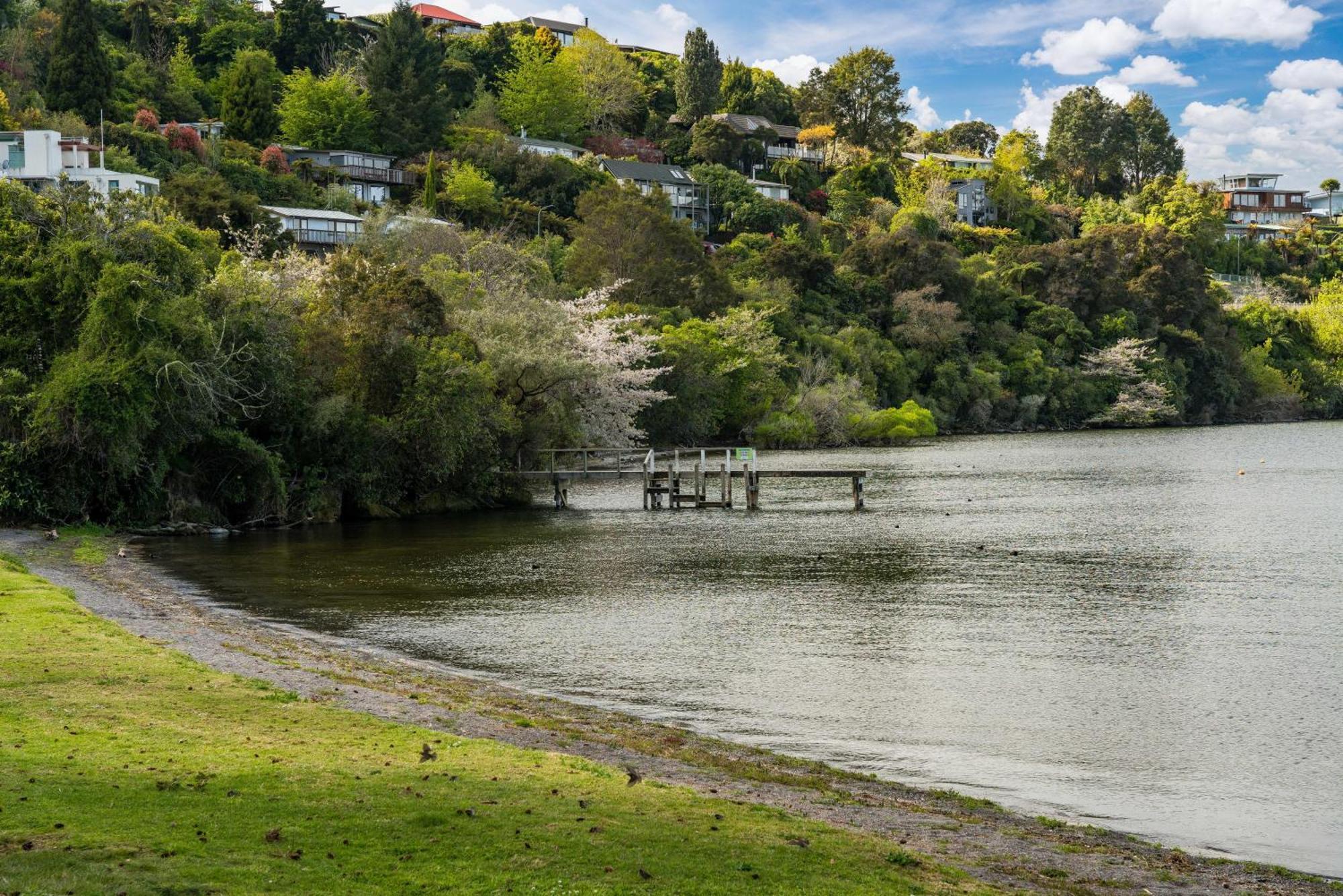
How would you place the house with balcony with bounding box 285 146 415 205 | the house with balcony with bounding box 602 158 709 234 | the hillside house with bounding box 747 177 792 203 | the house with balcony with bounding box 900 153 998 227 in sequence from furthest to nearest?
1. the house with balcony with bounding box 900 153 998 227
2. the hillside house with bounding box 747 177 792 203
3. the house with balcony with bounding box 602 158 709 234
4. the house with balcony with bounding box 285 146 415 205

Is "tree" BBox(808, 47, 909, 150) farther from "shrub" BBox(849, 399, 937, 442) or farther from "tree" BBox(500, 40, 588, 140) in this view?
"shrub" BBox(849, 399, 937, 442)

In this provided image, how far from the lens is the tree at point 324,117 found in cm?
12775

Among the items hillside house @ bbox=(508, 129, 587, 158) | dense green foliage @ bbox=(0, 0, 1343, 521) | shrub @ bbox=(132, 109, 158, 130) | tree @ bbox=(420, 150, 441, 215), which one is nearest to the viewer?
dense green foliage @ bbox=(0, 0, 1343, 521)

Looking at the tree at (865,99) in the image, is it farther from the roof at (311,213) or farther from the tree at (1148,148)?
the roof at (311,213)

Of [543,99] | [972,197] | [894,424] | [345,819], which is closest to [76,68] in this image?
[543,99]

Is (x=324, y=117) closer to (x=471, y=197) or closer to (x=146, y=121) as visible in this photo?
(x=146, y=121)

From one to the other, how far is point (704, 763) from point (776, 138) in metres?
166

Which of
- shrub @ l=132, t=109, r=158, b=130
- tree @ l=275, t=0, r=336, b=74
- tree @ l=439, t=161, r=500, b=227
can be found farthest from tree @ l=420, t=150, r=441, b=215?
tree @ l=275, t=0, r=336, b=74

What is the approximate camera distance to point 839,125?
593 feet

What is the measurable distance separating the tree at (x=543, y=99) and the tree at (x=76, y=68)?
186ft

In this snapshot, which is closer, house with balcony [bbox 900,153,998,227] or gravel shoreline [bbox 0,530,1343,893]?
gravel shoreline [bbox 0,530,1343,893]

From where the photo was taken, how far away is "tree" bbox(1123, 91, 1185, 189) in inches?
7520

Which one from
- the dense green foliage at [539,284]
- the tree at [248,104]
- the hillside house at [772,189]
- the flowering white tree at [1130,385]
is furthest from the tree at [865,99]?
the tree at [248,104]

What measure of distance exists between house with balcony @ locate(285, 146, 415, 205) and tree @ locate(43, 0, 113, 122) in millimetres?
17427
